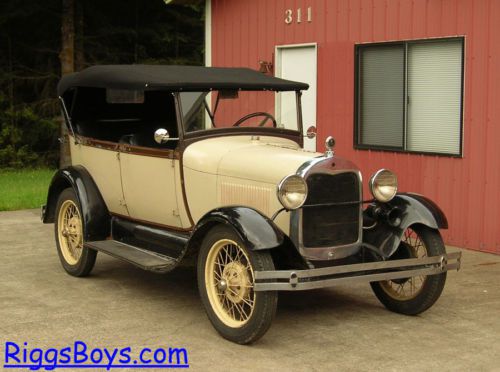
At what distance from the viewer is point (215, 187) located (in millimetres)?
6547

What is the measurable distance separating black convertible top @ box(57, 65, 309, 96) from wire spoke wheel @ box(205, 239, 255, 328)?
1591mm

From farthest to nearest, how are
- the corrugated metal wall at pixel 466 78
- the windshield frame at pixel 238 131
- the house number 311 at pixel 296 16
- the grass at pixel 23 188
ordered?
the grass at pixel 23 188, the house number 311 at pixel 296 16, the corrugated metal wall at pixel 466 78, the windshield frame at pixel 238 131

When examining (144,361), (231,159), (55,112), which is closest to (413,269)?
(231,159)

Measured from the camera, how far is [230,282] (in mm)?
5844

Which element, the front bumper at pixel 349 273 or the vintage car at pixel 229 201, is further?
the vintage car at pixel 229 201

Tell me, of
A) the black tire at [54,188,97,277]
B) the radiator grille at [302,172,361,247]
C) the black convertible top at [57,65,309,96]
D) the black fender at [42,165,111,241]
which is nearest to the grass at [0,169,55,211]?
the black tire at [54,188,97,277]

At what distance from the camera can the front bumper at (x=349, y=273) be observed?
5.45m

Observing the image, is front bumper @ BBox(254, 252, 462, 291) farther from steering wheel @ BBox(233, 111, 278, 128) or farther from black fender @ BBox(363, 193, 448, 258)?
steering wheel @ BBox(233, 111, 278, 128)

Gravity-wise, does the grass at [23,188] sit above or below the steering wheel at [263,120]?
below

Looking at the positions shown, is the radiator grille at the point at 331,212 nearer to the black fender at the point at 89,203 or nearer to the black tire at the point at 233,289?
the black tire at the point at 233,289

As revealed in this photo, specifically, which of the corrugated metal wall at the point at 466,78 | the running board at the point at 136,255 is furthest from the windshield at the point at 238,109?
the corrugated metal wall at the point at 466,78

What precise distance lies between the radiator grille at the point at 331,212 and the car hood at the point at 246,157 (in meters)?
0.22

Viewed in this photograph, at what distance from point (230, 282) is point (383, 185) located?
1389mm

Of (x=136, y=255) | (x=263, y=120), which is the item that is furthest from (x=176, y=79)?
(x=136, y=255)
